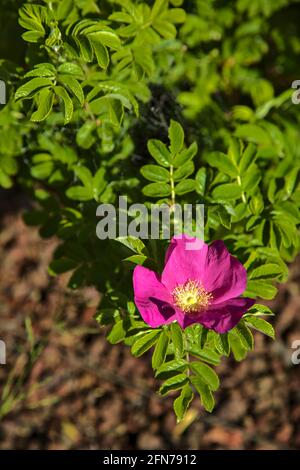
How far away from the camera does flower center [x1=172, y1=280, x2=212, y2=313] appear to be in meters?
1.33

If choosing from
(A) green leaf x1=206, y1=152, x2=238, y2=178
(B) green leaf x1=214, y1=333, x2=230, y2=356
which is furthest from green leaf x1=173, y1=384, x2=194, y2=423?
(A) green leaf x1=206, y1=152, x2=238, y2=178

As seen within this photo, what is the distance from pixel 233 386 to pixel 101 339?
0.59 metres

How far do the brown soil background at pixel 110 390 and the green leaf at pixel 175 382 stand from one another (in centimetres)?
115

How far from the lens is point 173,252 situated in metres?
1.30

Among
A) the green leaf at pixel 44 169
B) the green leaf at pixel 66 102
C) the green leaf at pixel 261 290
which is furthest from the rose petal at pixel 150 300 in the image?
the green leaf at pixel 44 169

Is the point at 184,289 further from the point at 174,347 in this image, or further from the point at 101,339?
the point at 101,339

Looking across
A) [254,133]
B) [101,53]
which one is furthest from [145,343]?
[254,133]

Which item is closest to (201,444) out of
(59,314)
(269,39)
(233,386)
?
(233,386)

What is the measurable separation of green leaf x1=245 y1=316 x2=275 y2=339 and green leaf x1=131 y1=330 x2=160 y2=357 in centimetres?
19

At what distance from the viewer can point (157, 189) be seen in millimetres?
1462

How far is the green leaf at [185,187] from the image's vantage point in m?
1.47

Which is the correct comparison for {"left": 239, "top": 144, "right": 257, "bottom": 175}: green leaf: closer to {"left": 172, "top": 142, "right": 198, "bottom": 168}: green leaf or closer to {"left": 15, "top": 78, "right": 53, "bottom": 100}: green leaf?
{"left": 172, "top": 142, "right": 198, "bottom": 168}: green leaf

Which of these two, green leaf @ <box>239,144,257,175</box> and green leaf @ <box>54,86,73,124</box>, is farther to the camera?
green leaf @ <box>239,144,257,175</box>

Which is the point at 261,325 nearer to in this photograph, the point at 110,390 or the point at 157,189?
the point at 157,189
